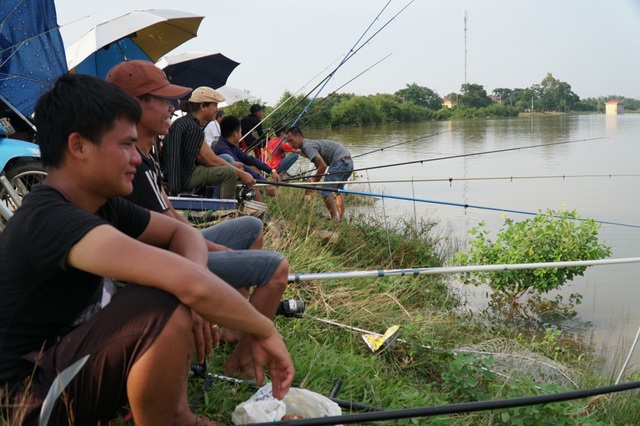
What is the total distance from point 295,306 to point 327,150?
650 centimetres

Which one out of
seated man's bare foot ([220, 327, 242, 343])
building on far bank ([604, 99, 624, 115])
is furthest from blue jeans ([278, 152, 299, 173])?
building on far bank ([604, 99, 624, 115])

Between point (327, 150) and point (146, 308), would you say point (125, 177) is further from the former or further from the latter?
point (327, 150)

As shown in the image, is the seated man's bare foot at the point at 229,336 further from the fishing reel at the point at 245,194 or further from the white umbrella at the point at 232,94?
the white umbrella at the point at 232,94

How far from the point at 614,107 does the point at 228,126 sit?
2095 inches

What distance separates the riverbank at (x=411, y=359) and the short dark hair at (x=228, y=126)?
57.3 inches

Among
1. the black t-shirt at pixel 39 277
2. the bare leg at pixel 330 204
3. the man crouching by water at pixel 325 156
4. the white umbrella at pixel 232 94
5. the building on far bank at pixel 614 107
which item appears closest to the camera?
the black t-shirt at pixel 39 277

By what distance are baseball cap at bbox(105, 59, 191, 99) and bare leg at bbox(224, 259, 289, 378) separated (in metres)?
1.01

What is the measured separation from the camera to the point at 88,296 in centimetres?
186

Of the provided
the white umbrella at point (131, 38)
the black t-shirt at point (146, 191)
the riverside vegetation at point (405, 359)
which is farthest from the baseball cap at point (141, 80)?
the white umbrella at point (131, 38)

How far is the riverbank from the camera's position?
2.96 metres

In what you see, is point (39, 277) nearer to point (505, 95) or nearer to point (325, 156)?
point (325, 156)

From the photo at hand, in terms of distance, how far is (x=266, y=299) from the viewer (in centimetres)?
261

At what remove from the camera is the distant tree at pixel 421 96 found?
38188 mm

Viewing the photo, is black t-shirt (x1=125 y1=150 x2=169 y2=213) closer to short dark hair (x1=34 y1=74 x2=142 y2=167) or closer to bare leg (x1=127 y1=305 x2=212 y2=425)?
short dark hair (x1=34 y1=74 x2=142 y2=167)
